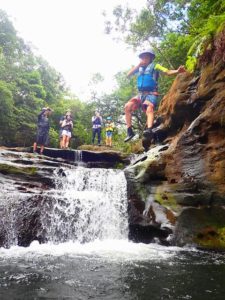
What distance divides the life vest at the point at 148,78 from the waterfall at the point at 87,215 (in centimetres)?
335

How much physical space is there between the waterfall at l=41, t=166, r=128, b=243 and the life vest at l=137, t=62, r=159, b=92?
3347 millimetres

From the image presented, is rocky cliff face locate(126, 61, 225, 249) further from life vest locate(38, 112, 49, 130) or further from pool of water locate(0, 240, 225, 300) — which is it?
life vest locate(38, 112, 49, 130)

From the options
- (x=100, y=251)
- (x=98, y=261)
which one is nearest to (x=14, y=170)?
(x=100, y=251)

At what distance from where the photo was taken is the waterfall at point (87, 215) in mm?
8914

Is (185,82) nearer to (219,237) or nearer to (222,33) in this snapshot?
(222,33)

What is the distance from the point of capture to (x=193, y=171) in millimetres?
Answer: 8977

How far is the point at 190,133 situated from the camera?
9492 millimetres

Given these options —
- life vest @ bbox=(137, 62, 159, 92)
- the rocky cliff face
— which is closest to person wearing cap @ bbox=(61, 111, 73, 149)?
life vest @ bbox=(137, 62, 159, 92)

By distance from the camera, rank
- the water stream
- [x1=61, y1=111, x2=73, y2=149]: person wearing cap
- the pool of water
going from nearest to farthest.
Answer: the pool of water
the water stream
[x1=61, y1=111, x2=73, y2=149]: person wearing cap

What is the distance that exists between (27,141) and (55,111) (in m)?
5.42

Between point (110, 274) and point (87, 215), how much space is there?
430 cm

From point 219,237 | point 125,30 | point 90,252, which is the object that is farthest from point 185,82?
point 125,30

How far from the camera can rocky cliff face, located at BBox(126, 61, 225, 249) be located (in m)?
8.34

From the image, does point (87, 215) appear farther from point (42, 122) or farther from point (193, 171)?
point (42, 122)
